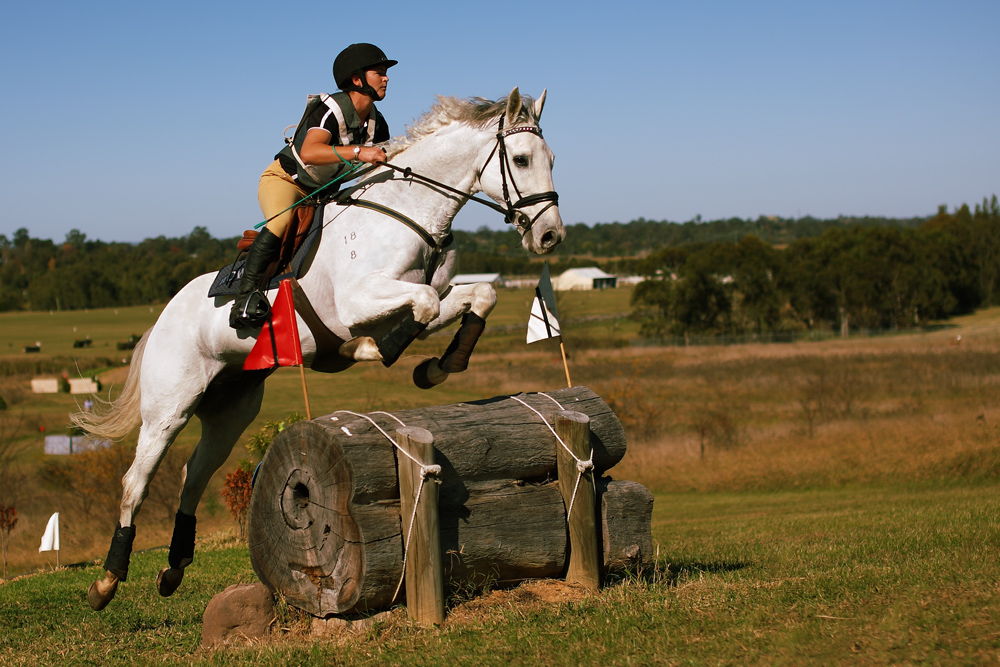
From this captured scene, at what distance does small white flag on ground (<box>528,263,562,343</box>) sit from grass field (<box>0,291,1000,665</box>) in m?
0.74

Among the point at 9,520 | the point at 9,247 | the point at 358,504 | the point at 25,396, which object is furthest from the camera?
the point at 9,247

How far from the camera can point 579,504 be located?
15.0 ft

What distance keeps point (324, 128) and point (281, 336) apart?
1.21 m

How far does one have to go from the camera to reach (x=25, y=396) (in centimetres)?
4181

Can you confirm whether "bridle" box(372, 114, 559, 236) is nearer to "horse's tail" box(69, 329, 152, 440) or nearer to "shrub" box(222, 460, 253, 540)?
"horse's tail" box(69, 329, 152, 440)

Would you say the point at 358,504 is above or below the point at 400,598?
above

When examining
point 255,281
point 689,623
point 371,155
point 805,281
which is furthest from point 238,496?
point 805,281

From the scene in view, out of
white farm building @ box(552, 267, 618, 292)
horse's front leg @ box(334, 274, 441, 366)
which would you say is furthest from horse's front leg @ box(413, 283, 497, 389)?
white farm building @ box(552, 267, 618, 292)

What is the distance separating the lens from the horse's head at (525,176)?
4.69 meters

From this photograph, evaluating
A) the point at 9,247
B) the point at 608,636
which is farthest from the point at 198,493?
the point at 9,247

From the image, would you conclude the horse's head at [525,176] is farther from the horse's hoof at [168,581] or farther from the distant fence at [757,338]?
the distant fence at [757,338]

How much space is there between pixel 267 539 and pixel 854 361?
35906 millimetres

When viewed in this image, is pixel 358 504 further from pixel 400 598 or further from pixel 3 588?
pixel 3 588

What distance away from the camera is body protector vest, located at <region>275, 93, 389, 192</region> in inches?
200
